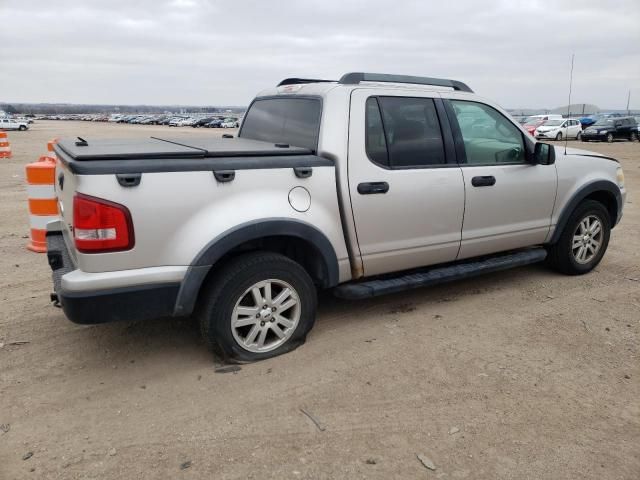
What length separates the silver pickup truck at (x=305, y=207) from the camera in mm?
3076

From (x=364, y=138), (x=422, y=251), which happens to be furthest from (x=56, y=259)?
(x=422, y=251)

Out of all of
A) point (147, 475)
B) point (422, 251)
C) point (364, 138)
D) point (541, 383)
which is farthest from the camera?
point (422, 251)

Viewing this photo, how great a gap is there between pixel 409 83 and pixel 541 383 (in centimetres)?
244

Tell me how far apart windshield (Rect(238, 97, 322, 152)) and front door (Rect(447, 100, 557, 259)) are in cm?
118

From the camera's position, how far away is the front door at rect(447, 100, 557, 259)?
443 centimetres

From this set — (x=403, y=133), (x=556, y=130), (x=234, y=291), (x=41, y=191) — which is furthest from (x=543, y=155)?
(x=556, y=130)

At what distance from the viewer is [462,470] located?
103 inches

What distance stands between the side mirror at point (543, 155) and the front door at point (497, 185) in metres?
0.08

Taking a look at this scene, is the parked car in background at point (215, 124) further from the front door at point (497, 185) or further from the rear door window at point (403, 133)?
the rear door window at point (403, 133)

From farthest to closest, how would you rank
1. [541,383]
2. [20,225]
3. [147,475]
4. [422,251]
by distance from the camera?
[20,225] → [422,251] → [541,383] → [147,475]

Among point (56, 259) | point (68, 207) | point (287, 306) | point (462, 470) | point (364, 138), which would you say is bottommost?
point (462, 470)

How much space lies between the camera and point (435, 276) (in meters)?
4.33

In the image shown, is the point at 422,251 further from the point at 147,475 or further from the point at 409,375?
the point at 147,475

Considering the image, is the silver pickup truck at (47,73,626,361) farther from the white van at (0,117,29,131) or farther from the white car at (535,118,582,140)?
the white van at (0,117,29,131)
